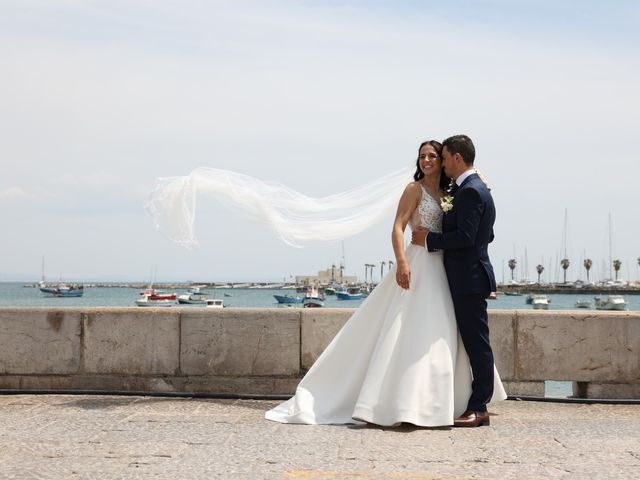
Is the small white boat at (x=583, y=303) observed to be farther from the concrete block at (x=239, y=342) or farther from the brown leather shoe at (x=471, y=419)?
the brown leather shoe at (x=471, y=419)

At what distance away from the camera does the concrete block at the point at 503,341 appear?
9.11 metres

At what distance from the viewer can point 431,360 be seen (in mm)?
7324

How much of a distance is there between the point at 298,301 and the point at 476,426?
107201mm

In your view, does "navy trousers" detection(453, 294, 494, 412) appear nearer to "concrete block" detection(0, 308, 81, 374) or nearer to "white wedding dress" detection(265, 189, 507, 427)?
"white wedding dress" detection(265, 189, 507, 427)

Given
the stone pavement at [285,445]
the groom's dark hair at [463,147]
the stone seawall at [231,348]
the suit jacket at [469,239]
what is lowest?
the stone pavement at [285,445]

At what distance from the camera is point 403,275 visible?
7535 millimetres

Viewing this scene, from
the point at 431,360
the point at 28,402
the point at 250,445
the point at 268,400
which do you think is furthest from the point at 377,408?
the point at 28,402

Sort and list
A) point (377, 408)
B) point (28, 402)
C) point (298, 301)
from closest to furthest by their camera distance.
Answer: point (377, 408)
point (28, 402)
point (298, 301)

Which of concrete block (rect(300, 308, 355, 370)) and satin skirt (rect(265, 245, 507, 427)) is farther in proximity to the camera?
concrete block (rect(300, 308, 355, 370))

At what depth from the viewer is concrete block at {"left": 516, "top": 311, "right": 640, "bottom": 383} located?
9.00 metres

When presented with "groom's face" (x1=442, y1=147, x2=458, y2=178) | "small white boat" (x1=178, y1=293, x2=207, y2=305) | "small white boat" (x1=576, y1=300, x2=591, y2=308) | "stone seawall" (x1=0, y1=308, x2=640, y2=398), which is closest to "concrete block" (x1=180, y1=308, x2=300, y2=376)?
"stone seawall" (x1=0, y1=308, x2=640, y2=398)

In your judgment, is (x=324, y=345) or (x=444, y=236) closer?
(x=444, y=236)

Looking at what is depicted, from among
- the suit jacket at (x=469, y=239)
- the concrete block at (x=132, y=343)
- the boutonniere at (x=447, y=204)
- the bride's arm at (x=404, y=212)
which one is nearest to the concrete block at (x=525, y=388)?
the suit jacket at (x=469, y=239)

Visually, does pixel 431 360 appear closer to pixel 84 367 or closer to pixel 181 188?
pixel 181 188
